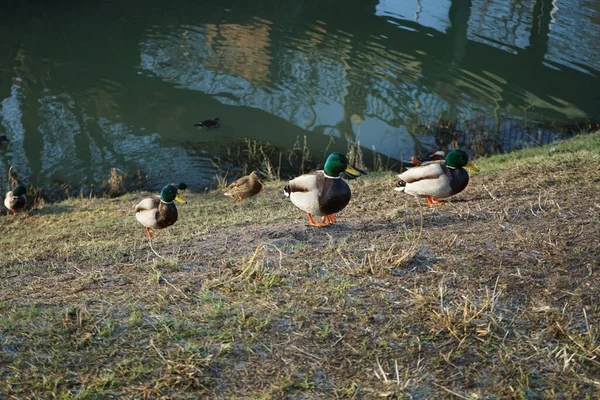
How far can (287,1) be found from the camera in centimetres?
2294

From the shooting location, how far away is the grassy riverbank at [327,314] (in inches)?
132

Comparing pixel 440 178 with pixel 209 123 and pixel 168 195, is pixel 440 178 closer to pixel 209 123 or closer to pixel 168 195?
pixel 168 195

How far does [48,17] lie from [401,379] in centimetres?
2105

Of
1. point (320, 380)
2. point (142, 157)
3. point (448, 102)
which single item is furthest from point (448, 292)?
point (448, 102)

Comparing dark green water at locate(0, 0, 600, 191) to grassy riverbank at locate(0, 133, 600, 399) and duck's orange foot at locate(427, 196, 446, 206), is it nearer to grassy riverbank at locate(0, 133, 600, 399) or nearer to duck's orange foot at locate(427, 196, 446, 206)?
duck's orange foot at locate(427, 196, 446, 206)

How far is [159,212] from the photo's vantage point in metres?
7.69

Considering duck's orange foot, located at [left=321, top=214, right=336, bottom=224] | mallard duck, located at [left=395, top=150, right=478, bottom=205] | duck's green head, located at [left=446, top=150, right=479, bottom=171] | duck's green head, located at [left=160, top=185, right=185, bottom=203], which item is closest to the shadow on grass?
duck's green head, located at [left=160, top=185, right=185, bottom=203]

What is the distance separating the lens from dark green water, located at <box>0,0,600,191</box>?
528 inches

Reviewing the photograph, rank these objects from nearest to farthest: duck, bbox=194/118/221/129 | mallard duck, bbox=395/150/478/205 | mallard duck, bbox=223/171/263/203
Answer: mallard duck, bbox=395/150/478/205, mallard duck, bbox=223/171/263/203, duck, bbox=194/118/221/129

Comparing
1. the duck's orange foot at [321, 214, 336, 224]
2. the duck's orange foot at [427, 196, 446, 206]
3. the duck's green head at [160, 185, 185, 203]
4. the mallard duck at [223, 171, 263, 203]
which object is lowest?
the mallard duck at [223, 171, 263, 203]

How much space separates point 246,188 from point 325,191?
11.5 ft

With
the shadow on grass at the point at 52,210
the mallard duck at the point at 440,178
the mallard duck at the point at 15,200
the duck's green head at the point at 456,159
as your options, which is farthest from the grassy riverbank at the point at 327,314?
the mallard duck at the point at 15,200

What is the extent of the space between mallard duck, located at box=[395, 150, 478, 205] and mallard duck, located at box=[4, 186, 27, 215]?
5.76 meters

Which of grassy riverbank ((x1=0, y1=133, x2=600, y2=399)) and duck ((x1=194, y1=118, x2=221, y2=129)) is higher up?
grassy riverbank ((x1=0, y1=133, x2=600, y2=399))
